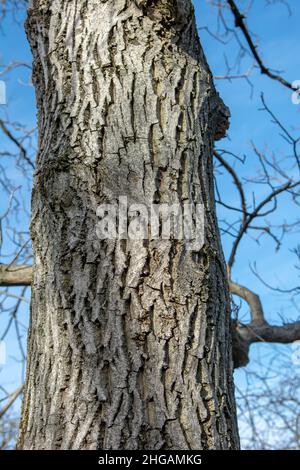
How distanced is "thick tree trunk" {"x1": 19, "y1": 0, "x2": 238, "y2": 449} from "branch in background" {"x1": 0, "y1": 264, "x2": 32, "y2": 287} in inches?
96.6

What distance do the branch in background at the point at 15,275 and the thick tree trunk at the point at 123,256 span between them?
2455mm

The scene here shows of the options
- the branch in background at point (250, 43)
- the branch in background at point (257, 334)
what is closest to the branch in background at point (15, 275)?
the branch in background at point (257, 334)

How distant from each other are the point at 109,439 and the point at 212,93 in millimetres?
1258

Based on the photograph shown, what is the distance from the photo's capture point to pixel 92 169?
5.73 feet

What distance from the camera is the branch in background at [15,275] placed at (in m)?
4.33

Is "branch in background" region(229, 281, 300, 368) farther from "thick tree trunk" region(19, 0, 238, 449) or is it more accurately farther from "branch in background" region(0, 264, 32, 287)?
"thick tree trunk" region(19, 0, 238, 449)

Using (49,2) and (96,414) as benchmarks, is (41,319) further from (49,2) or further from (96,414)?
(49,2)

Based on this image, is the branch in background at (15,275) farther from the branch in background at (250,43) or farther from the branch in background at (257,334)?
the branch in background at (250,43)

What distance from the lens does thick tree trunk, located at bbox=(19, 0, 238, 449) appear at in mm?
1501

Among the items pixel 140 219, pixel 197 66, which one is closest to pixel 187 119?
pixel 197 66

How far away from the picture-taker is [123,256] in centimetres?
162

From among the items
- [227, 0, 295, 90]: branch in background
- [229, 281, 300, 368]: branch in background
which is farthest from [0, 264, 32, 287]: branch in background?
[227, 0, 295, 90]: branch in background

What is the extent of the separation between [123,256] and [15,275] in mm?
2900

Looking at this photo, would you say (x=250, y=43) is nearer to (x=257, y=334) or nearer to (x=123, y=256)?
(x=257, y=334)
